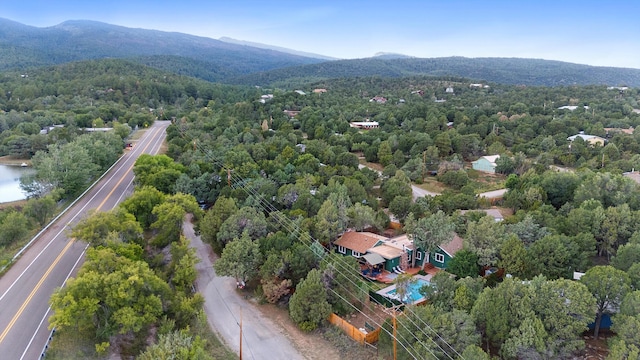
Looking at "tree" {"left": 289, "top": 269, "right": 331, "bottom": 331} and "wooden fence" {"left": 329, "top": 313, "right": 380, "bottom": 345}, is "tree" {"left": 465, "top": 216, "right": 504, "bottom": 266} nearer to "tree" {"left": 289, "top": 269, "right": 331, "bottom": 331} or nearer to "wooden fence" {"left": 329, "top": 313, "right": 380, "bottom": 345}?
"wooden fence" {"left": 329, "top": 313, "right": 380, "bottom": 345}

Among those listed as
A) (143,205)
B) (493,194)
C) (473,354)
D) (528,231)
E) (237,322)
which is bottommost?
(237,322)

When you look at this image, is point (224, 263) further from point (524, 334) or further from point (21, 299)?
point (524, 334)

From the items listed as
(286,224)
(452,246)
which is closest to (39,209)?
(286,224)

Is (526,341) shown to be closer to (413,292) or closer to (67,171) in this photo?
(413,292)

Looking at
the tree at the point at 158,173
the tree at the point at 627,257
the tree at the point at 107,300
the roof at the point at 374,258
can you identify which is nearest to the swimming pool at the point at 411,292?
the roof at the point at 374,258

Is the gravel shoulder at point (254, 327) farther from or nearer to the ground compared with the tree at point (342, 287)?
nearer to the ground

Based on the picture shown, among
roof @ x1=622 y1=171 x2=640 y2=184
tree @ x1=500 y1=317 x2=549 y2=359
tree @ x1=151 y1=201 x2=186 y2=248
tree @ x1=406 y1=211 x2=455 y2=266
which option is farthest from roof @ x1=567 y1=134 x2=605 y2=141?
tree @ x1=151 y1=201 x2=186 y2=248

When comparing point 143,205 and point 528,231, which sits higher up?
point 528,231

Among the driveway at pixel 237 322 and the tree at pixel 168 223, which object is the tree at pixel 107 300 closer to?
the driveway at pixel 237 322
